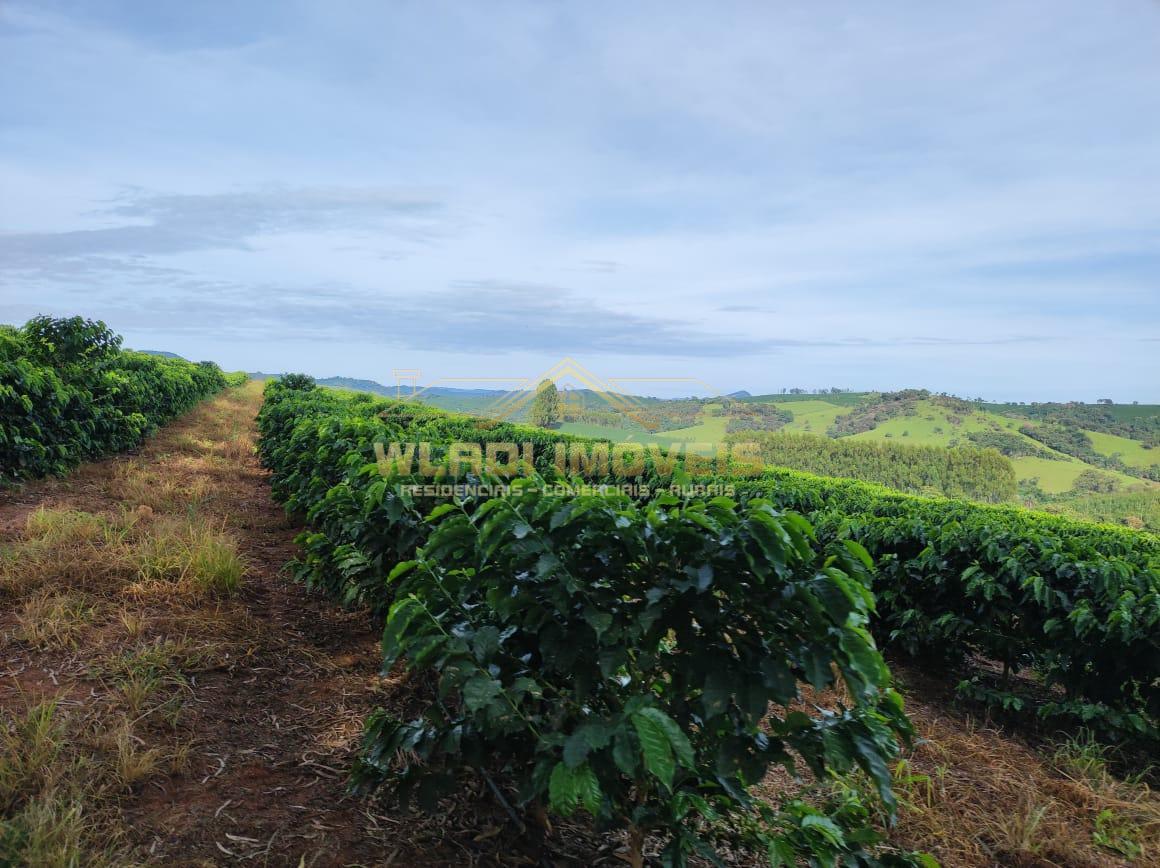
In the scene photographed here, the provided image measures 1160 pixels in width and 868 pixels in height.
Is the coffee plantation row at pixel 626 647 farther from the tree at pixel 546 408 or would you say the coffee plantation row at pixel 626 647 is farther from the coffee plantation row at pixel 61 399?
the coffee plantation row at pixel 61 399

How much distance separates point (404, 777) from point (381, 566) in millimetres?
1717

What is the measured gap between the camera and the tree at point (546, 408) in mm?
10797

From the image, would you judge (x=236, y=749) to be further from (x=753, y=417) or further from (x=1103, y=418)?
(x=1103, y=418)

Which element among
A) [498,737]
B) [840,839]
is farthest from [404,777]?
[840,839]

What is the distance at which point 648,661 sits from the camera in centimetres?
220

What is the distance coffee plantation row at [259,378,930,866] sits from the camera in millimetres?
2010

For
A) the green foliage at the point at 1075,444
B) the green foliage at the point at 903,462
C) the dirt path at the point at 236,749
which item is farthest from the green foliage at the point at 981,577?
the green foliage at the point at 1075,444

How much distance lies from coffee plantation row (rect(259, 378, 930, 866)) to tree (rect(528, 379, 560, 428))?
26.4 feet

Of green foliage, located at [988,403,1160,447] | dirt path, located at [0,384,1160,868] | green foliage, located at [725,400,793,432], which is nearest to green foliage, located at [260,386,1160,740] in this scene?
dirt path, located at [0,384,1160,868]

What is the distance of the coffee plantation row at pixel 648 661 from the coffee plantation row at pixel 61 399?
9400 mm

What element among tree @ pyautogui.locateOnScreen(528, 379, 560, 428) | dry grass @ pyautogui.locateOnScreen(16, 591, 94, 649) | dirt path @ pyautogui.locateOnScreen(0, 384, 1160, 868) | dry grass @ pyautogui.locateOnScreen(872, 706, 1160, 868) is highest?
tree @ pyautogui.locateOnScreen(528, 379, 560, 428)

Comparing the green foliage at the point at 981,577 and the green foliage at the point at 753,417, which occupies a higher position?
the green foliage at the point at 753,417

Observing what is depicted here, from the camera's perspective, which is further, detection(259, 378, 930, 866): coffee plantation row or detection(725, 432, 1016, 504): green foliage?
detection(725, 432, 1016, 504): green foliage

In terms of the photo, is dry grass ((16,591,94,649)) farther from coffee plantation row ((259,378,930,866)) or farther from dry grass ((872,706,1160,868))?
dry grass ((872,706,1160,868))
